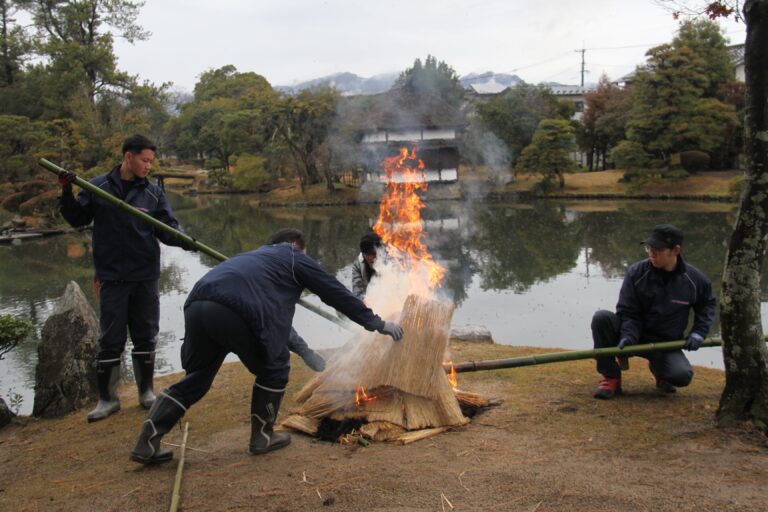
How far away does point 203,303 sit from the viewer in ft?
12.9

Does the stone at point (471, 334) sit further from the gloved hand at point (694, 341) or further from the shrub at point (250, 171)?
the shrub at point (250, 171)

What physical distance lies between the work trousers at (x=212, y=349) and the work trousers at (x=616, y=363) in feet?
9.63

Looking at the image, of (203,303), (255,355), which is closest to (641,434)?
(255,355)

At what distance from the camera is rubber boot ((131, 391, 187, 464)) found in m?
4.09

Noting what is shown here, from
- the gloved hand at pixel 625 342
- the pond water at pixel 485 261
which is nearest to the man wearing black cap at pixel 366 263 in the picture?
the gloved hand at pixel 625 342

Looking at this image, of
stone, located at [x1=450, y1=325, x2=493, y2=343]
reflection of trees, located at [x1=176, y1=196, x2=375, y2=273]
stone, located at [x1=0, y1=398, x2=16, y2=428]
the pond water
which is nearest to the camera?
stone, located at [x1=0, y1=398, x2=16, y2=428]

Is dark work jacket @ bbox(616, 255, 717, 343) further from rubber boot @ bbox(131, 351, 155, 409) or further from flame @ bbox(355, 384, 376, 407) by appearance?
rubber boot @ bbox(131, 351, 155, 409)

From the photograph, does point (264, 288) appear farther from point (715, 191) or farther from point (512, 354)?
point (715, 191)

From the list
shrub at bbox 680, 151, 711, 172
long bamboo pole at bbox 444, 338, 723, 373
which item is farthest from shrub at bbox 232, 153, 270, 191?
long bamboo pole at bbox 444, 338, 723, 373

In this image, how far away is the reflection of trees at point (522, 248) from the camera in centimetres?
1588

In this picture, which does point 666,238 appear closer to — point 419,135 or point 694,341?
point 694,341

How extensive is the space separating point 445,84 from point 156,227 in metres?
52.8

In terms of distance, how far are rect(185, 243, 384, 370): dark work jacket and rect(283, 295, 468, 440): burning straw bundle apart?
19.2 inches

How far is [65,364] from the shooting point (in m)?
5.75
